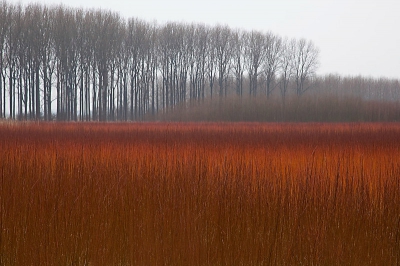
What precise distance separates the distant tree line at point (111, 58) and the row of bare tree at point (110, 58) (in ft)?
0.23

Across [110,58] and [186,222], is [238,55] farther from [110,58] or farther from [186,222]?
[186,222]

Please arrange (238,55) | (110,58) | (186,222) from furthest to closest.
A: (238,55) < (110,58) < (186,222)

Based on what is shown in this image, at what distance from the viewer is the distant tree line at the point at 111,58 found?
1212 inches

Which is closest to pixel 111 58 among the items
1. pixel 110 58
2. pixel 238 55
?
pixel 110 58

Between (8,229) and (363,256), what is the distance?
10.3 feet

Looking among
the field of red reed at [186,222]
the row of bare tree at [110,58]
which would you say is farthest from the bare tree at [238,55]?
the field of red reed at [186,222]

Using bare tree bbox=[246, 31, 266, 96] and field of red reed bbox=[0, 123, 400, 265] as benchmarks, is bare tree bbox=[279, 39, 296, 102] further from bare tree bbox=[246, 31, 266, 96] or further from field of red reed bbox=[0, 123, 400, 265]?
field of red reed bbox=[0, 123, 400, 265]

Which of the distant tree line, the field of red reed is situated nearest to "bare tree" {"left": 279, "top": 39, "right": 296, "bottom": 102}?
the distant tree line

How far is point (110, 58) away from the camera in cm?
3491

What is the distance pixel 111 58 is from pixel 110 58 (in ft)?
0.26

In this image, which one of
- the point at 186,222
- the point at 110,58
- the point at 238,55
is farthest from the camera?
the point at 238,55

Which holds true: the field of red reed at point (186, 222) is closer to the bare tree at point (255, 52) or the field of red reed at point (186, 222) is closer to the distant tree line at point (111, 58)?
the distant tree line at point (111, 58)

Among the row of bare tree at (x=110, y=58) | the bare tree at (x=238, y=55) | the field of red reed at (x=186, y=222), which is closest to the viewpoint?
the field of red reed at (x=186, y=222)

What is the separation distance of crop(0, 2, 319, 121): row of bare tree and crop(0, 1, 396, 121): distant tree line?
0.07 metres
